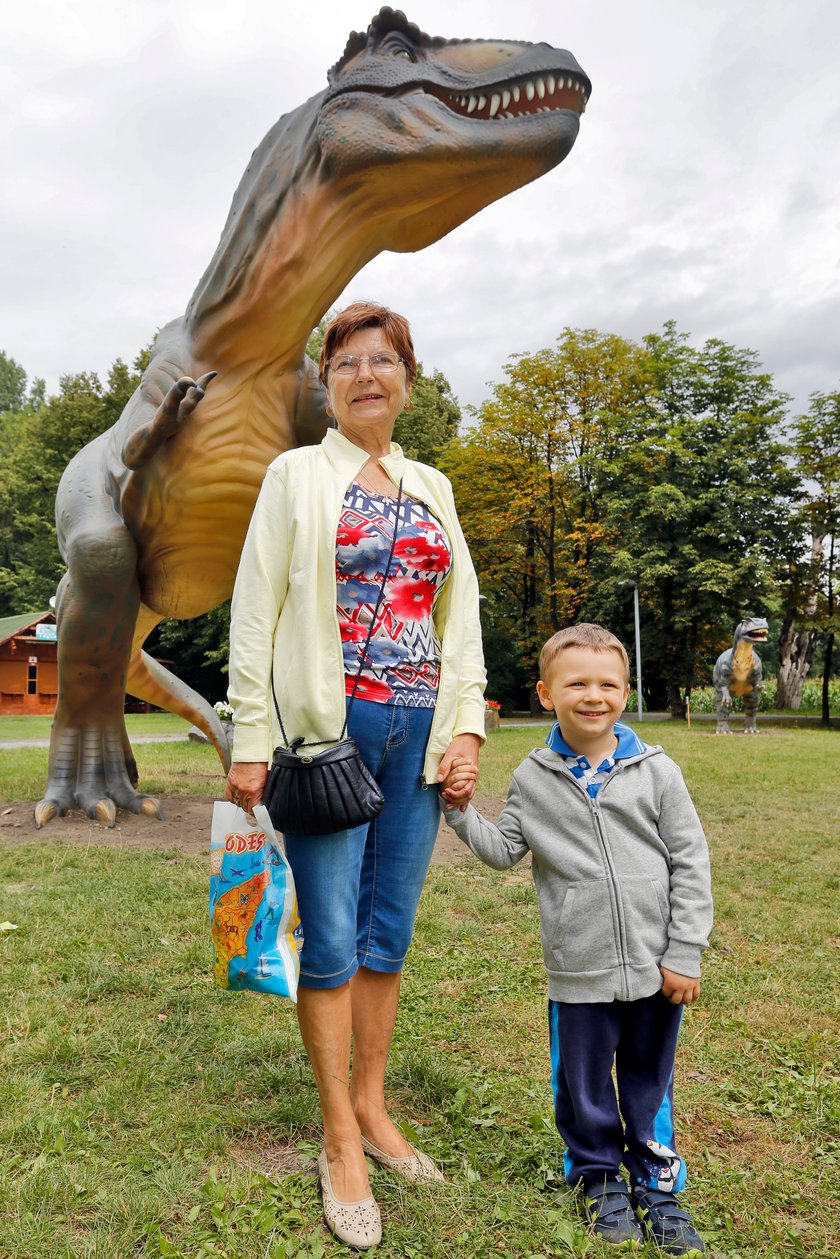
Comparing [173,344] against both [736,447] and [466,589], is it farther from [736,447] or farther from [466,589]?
[736,447]

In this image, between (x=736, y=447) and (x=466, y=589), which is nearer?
(x=466, y=589)

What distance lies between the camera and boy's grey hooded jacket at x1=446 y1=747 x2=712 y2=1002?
74.9 inches

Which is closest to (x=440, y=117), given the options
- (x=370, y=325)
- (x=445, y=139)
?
(x=445, y=139)

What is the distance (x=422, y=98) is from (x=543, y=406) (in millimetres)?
21815

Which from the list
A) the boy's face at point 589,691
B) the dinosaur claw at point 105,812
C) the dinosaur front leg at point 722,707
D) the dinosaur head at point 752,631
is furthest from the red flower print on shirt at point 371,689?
the dinosaur head at point 752,631

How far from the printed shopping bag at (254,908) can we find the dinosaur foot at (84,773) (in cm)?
423

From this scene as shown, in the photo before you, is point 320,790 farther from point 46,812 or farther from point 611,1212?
point 46,812

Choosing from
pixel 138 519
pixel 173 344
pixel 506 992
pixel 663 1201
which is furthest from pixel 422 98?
pixel 663 1201

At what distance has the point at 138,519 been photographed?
521 cm

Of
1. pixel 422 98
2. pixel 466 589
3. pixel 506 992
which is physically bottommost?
pixel 506 992

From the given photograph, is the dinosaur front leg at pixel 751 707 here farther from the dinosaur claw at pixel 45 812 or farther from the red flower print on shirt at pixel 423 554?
the red flower print on shirt at pixel 423 554

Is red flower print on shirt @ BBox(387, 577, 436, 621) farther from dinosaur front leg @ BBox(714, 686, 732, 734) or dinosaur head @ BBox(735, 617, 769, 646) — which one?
dinosaur head @ BBox(735, 617, 769, 646)

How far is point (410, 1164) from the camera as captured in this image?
2.12 meters

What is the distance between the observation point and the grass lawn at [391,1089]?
1.94 meters
